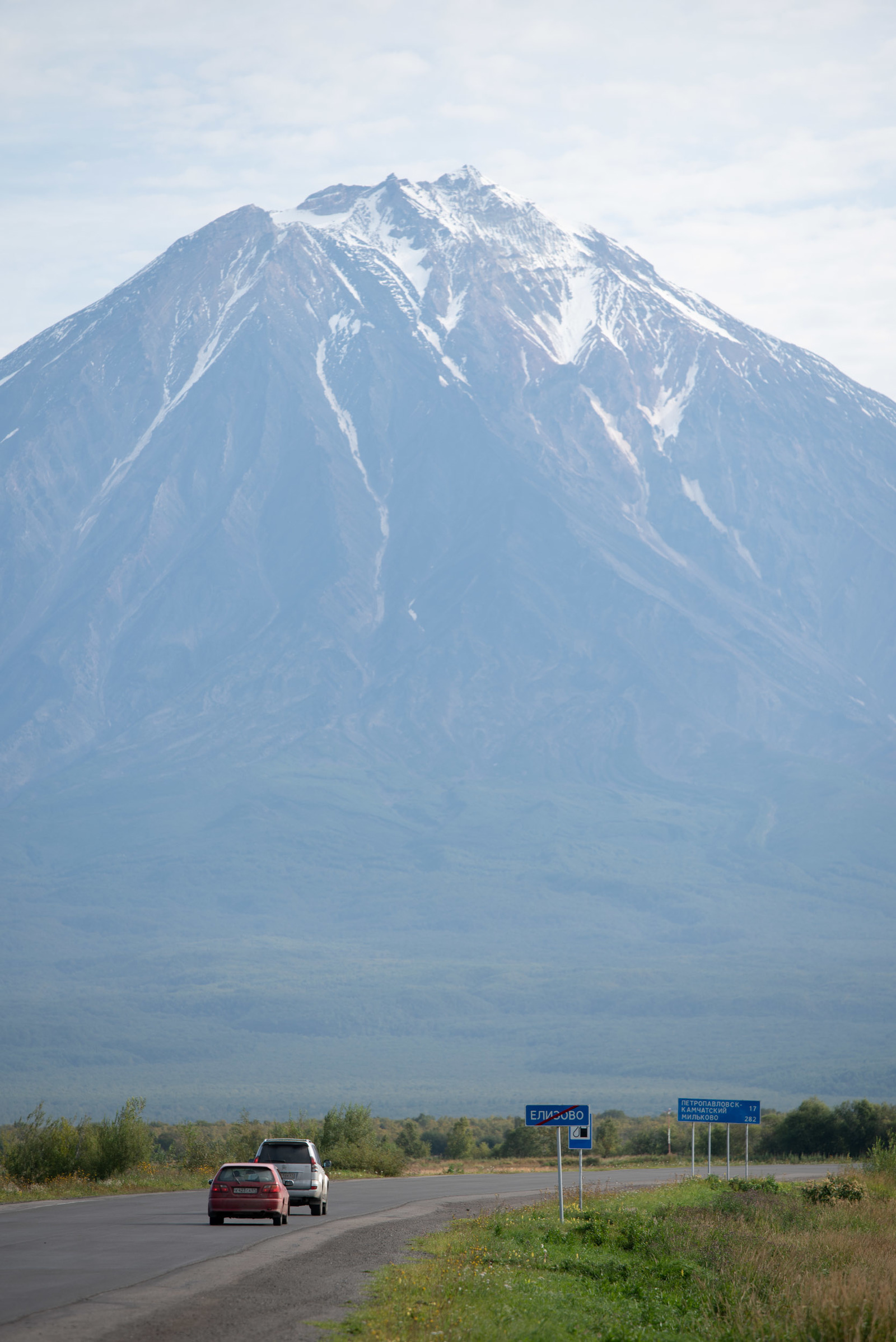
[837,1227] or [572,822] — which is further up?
[572,822]

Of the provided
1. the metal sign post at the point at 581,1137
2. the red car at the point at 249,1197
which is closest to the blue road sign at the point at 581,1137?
the metal sign post at the point at 581,1137

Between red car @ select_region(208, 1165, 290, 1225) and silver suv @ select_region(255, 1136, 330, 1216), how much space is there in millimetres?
2739

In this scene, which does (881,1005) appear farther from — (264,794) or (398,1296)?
(398,1296)

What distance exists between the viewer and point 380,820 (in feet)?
649

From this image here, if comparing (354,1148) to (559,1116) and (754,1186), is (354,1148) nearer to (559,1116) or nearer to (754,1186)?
(754,1186)

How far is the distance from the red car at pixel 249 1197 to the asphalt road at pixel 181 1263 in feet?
1.06

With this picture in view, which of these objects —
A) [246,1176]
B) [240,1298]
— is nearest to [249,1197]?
[246,1176]

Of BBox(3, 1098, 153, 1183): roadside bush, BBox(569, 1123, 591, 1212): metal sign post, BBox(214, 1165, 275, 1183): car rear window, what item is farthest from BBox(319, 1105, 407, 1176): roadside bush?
BBox(569, 1123, 591, 1212): metal sign post

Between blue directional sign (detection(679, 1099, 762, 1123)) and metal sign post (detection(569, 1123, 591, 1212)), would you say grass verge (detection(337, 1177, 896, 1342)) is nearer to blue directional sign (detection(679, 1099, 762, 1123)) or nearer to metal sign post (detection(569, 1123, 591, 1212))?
metal sign post (detection(569, 1123, 591, 1212))

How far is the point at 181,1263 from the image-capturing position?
1956 centimetres

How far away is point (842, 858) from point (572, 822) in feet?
123

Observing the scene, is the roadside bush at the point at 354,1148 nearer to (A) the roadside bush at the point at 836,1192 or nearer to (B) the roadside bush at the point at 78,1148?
(B) the roadside bush at the point at 78,1148

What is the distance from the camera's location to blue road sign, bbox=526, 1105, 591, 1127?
79.9ft

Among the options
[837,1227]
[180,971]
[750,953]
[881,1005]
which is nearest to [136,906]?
[180,971]
